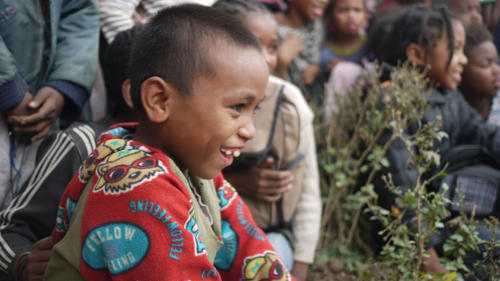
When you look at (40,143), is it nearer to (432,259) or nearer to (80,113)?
(80,113)

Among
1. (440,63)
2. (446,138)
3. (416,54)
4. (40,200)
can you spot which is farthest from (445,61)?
(40,200)

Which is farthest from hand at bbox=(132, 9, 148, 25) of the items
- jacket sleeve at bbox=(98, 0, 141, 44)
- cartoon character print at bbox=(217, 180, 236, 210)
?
cartoon character print at bbox=(217, 180, 236, 210)

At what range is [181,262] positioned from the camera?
1.07m

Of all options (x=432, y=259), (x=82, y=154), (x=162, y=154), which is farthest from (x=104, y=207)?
(x=432, y=259)

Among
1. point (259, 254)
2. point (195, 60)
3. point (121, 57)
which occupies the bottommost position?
point (259, 254)

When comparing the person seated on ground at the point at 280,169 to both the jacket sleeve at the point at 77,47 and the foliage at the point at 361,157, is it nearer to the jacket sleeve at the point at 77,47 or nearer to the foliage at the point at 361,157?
the foliage at the point at 361,157

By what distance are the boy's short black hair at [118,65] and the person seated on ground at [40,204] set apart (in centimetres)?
29

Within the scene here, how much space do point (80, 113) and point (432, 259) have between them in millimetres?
1879

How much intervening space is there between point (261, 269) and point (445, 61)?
217 cm

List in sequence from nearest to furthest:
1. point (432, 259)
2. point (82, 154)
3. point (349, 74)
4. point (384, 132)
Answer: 1. point (82, 154)
2. point (432, 259)
3. point (384, 132)
4. point (349, 74)

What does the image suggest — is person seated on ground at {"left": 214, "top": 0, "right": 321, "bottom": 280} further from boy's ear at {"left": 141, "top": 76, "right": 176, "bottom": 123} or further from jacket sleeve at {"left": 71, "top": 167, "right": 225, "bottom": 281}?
jacket sleeve at {"left": 71, "top": 167, "right": 225, "bottom": 281}

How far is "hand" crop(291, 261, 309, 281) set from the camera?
2383mm

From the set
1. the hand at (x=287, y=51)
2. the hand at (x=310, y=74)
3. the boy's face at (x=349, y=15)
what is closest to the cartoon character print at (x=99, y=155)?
the hand at (x=287, y=51)

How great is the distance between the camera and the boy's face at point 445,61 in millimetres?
2898
